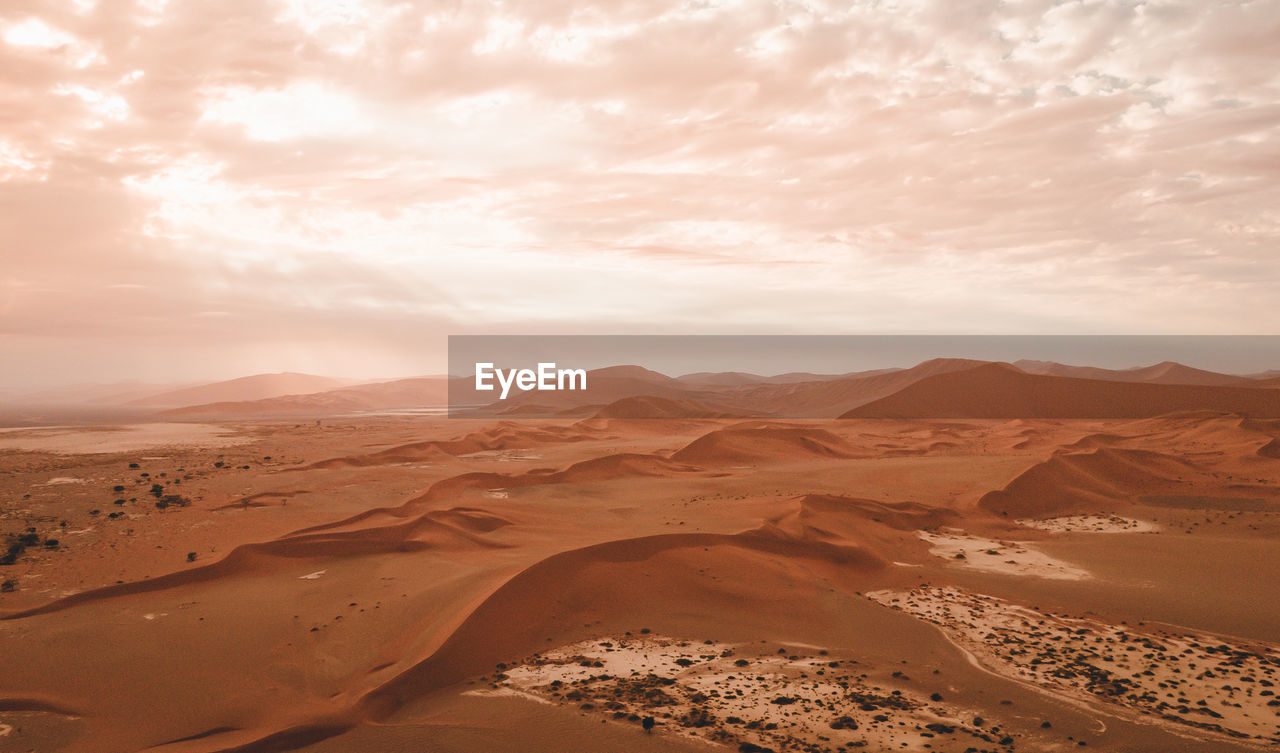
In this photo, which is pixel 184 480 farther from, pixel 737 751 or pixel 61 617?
pixel 737 751

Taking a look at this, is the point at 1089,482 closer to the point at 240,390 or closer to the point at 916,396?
the point at 916,396

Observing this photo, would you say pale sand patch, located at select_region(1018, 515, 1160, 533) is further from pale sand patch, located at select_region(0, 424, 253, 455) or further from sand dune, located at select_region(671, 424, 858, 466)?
pale sand patch, located at select_region(0, 424, 253, 455)

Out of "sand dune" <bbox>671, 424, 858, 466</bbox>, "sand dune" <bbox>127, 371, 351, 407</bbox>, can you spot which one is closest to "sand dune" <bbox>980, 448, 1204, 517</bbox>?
"sand dune" <bbox>671, 424, 858, 466</bbox>

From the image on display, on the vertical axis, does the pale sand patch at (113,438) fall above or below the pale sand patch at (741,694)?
below

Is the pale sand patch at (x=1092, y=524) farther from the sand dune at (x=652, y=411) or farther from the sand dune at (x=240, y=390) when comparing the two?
the sand dune at (x=240, y=390)

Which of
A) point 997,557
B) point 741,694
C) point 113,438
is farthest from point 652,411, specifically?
point 741,694

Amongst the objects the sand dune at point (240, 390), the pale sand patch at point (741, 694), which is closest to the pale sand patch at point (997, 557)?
the pale sand patch at point (741, 694)

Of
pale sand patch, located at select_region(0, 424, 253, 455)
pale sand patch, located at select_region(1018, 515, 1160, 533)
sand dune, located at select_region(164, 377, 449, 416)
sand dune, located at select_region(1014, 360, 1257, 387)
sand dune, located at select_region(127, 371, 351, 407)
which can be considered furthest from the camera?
sand dune, located at select_region(127, 371, 351, 407)

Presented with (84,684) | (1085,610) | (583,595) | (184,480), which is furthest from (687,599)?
(184,480)
